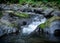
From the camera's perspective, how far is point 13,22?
1045 cm

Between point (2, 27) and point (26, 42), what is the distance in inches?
75.5

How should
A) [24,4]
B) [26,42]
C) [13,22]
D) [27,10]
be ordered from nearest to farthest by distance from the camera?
1. [26,42]
2. [13,22]
3. [27,10]
4. [24,4]

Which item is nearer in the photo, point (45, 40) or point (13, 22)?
point (45, 40)

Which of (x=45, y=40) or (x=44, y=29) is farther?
(x=44, y=29)

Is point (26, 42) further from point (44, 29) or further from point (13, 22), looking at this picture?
point (13, 22)

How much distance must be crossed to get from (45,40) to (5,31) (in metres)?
2.14

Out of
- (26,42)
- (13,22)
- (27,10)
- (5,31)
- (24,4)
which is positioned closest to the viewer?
(26,42)

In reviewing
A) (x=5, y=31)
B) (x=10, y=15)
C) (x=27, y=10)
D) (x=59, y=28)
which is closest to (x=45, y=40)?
(x=59, y=28)

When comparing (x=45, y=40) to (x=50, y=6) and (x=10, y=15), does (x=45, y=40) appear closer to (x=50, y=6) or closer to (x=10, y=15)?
(x=10, y=15)

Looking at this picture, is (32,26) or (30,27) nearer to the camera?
(30,27)

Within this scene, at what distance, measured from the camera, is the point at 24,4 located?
55.6 ft

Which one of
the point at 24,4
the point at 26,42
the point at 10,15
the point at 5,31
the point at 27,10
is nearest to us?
the point at 26,42

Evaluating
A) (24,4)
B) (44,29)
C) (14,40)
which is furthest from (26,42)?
(24,4)

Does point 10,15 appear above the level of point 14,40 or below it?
above
